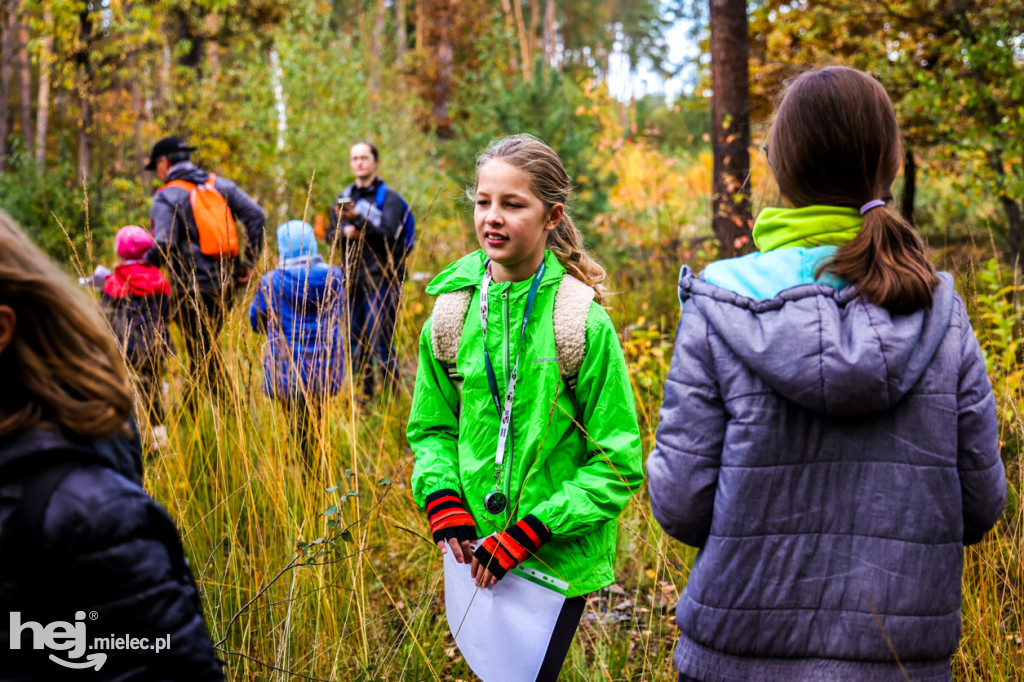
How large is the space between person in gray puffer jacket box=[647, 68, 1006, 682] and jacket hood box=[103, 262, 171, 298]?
13.4ft

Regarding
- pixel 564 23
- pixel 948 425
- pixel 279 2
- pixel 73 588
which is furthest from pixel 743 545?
pixel 564 23

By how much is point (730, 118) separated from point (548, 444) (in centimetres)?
472

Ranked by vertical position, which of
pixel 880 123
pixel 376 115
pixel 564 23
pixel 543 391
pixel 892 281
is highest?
pixel 564 23

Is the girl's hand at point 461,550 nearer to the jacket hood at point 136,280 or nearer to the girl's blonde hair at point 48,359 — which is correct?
the girl's blonde hair at point 48,359

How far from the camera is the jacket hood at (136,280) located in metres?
4.83

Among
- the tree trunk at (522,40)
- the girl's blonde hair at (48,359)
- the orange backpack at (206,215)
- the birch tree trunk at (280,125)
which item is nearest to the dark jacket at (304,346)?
the girl's blonde hair at (48,359)

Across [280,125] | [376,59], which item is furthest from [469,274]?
[376,59]

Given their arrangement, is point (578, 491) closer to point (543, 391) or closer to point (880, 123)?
point (543, 391)

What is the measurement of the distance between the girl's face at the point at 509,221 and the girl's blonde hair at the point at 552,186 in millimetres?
28

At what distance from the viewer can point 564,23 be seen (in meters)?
37.8

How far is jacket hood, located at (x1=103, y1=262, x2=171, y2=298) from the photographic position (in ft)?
15.8

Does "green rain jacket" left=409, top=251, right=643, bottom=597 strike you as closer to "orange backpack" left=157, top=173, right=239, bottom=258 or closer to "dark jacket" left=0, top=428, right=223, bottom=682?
"dark jacket" left=0, top=428, right=223, bottom=682

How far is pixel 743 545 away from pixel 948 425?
395 millimetres

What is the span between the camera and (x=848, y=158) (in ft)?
4.82
